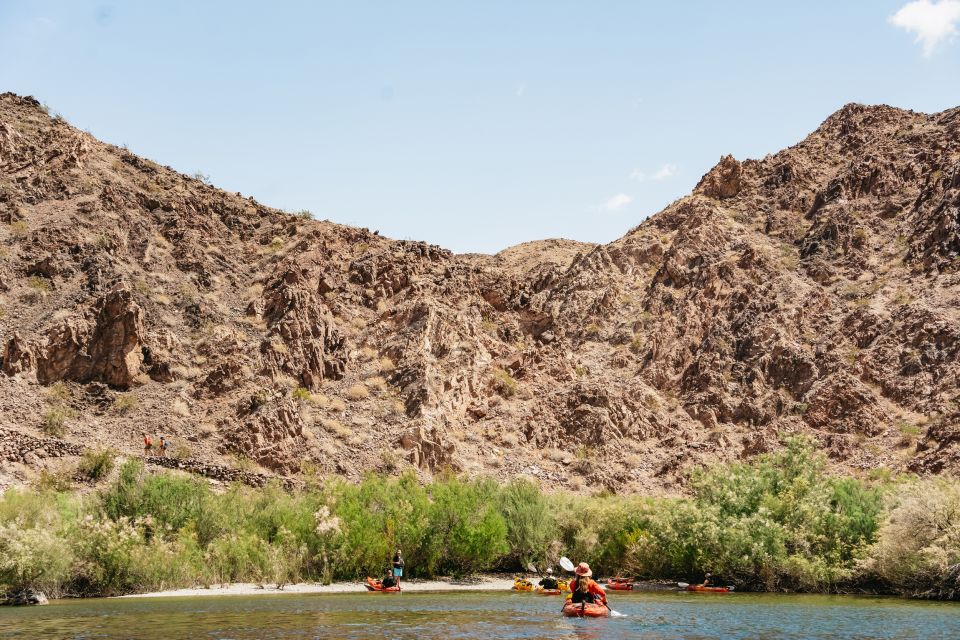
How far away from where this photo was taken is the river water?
90.8 feet

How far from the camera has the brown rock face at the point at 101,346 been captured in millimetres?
63375

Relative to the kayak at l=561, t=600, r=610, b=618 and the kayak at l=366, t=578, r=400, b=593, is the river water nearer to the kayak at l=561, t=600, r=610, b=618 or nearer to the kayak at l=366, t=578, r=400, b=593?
the kayak at l=561, t=600, r=610, b=618

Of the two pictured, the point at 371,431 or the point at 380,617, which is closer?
the point at 380,617

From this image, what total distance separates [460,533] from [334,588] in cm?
726

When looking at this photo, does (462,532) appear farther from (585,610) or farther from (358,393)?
(358,393)

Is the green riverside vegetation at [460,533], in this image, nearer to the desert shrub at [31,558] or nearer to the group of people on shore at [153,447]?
the desert shrub at [31,558]

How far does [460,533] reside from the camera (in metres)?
48.6

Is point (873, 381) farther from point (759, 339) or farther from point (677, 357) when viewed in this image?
point (677, 357)

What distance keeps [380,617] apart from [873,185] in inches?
2913

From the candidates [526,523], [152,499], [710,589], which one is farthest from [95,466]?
[710,589]

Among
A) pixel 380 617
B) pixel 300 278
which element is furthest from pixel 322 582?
pixel 300 278

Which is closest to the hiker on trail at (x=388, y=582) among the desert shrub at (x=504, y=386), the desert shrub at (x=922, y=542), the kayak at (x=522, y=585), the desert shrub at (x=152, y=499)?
the kayak at (x=522, y=585)

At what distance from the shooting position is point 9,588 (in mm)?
37000

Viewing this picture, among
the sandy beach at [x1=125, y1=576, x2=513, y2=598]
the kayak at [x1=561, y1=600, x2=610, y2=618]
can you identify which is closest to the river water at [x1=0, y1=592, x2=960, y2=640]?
the kayak at [x1=561, y1=600, x2=610, y2=618]
